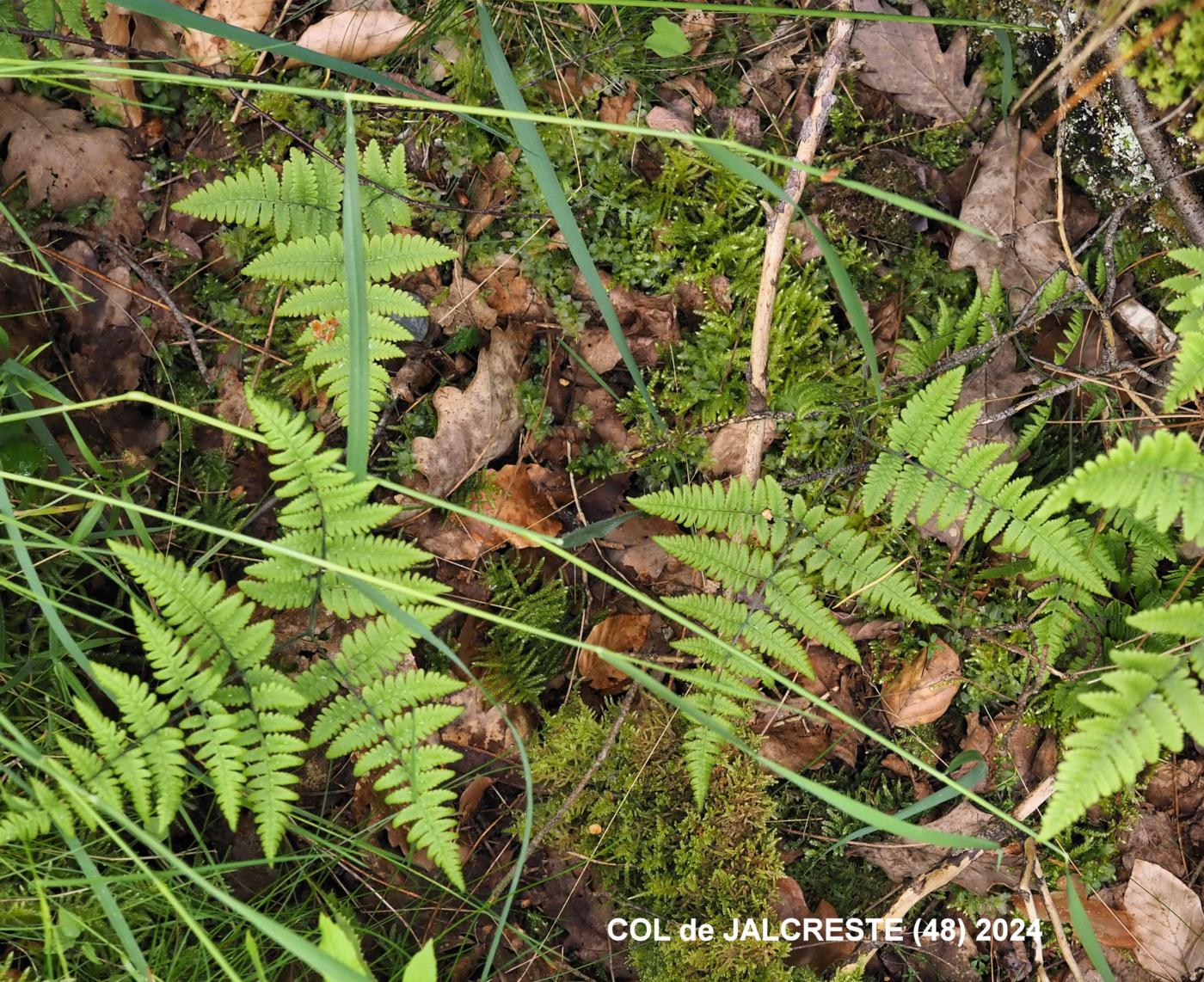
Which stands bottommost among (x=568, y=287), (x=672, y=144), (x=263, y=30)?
(x=568, y=287)

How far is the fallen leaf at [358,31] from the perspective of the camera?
12.2ft

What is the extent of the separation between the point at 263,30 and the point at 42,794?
125 inches

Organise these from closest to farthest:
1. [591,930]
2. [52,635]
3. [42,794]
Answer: [42,794]
[52,635]
[591,930]

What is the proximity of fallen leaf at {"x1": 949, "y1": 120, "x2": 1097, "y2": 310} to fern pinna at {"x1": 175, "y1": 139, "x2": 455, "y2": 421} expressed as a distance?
7.74ft

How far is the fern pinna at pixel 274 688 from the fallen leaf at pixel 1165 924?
9.82 ft

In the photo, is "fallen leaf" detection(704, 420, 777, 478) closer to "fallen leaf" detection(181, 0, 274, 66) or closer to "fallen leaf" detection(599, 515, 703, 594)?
"fallen leaf" detection(599, 515, 703, 594)

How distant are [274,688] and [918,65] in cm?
374

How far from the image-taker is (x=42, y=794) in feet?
9.24

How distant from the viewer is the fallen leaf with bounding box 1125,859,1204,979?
371cm

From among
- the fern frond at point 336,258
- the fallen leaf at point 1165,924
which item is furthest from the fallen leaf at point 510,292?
the fallen leaf at point 1165,924

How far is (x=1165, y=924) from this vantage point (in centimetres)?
372

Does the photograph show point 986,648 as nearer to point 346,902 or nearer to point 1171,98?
point 1171,98

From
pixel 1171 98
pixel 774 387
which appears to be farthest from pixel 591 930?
pixel 1171 98

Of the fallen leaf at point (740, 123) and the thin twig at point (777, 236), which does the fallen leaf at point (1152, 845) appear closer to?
the thin twig at point (777, 236)
